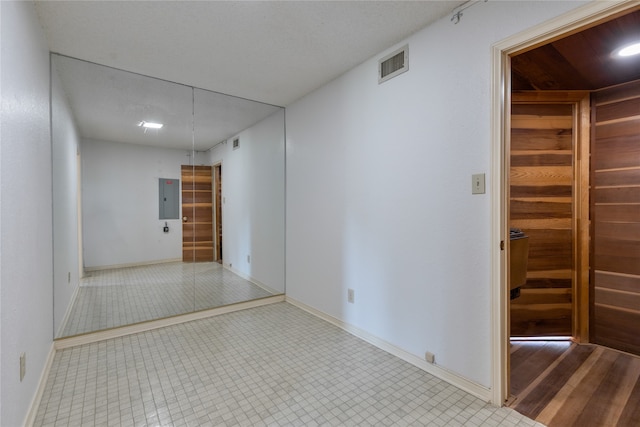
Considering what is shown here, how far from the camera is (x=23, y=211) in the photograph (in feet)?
5.29

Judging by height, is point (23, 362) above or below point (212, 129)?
below

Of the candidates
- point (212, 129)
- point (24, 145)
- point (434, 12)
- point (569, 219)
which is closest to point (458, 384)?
point (569, 219)

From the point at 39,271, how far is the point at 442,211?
2.72 metres

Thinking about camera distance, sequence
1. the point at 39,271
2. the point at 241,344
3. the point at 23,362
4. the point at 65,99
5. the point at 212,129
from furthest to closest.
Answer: the point at 212,129 → the point at 65,99 → the point at 241,344 → the point at 39,271 → the point at 23,362

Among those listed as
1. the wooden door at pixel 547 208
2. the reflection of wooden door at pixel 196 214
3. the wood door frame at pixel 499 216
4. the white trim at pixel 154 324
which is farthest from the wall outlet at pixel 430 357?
the reflection of wooden door at pixel 196 214

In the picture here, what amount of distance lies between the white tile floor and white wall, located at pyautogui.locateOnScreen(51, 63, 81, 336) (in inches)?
21.5

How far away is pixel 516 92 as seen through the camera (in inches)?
105

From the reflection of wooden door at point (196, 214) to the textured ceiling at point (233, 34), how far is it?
3.48ft

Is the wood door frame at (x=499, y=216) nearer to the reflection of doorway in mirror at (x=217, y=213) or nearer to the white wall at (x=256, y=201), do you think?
the white wall at (x=256, y=201)

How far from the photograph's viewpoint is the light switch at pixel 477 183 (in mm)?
1822

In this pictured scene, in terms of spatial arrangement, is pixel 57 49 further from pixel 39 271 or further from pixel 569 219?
pixel 569 219

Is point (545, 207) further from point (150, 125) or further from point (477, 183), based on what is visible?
point (150, 125)

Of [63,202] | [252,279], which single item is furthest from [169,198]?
[252,279]

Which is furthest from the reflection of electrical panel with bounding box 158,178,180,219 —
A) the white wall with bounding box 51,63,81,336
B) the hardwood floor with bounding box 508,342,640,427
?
the hardwood floor with bounding box 508,342,640,427
